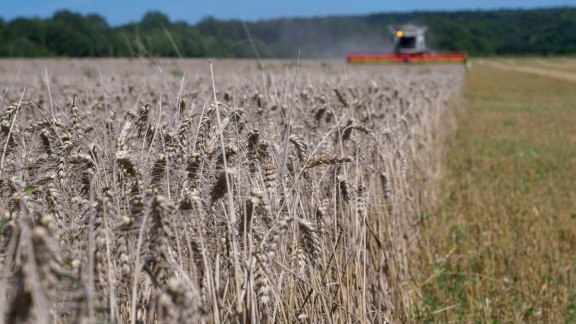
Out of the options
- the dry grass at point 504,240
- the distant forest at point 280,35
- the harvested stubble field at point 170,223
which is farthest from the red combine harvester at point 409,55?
the harvested stubble field at point 170,223

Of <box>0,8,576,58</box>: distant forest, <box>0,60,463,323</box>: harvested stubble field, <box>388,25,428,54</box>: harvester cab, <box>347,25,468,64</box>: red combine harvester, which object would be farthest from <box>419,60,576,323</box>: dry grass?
<box>388,25,428,54</box>: harvester cab

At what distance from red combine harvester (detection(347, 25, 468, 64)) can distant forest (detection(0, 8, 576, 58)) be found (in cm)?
288

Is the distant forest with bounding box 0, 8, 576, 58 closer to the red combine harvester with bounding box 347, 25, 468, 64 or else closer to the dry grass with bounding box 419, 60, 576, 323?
the dry grass with bounding box 419, 60, 576, 323

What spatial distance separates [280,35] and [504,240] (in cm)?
440

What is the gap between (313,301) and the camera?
2.45m

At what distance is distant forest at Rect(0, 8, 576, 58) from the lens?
7.02 m

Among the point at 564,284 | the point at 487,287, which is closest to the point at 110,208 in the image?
the point at 487,287

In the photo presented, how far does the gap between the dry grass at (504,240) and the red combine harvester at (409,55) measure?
22555 mm

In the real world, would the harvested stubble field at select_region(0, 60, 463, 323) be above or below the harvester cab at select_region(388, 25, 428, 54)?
above

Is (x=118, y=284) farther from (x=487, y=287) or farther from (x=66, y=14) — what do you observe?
(x=66, y=14)

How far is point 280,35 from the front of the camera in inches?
360

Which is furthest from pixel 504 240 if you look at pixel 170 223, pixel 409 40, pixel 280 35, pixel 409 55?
pixel 409 40

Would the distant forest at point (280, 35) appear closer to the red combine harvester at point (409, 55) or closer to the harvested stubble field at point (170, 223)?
the harvested stubble field at point (170, 223)

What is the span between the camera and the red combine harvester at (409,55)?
34.0m
